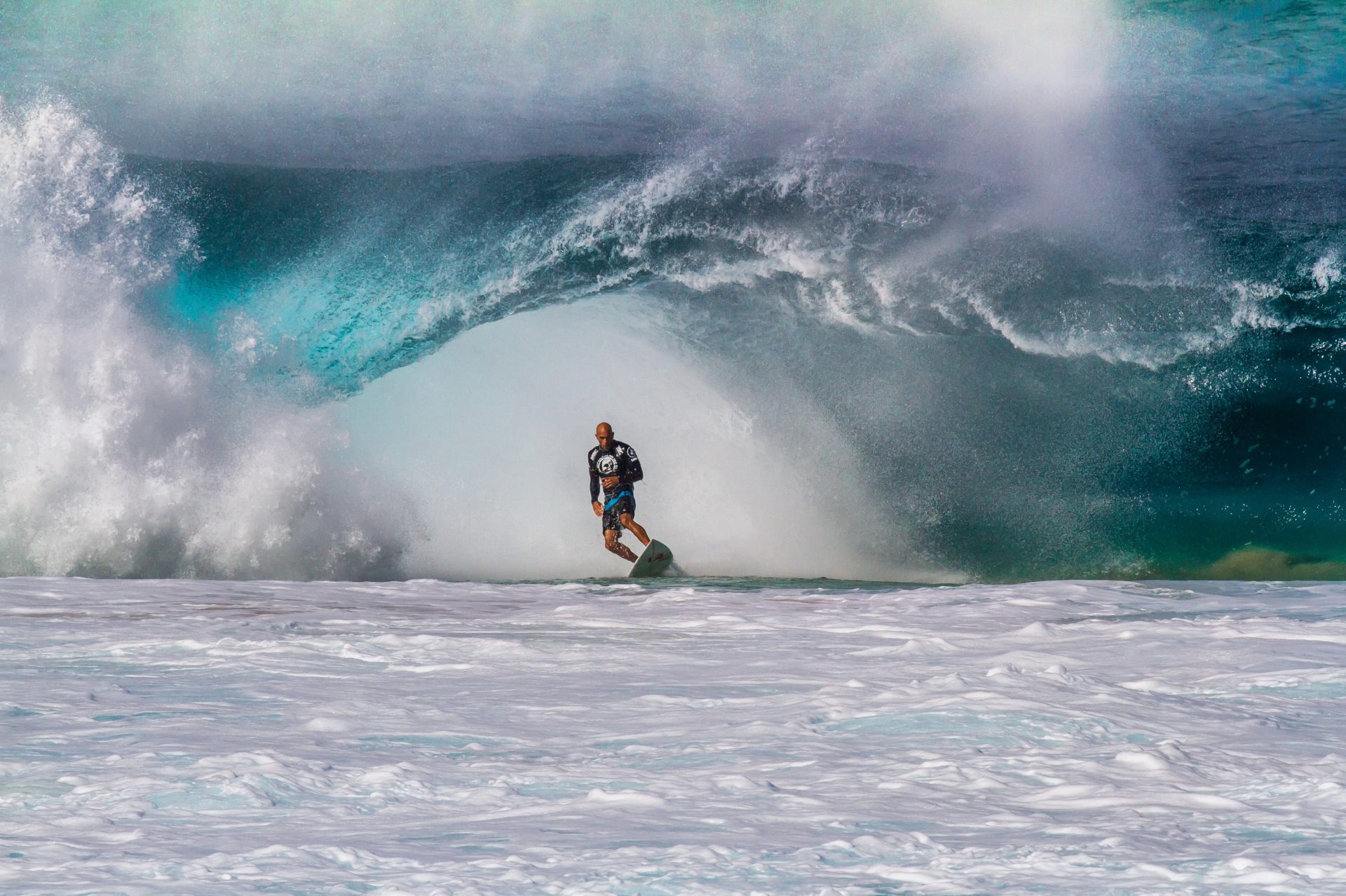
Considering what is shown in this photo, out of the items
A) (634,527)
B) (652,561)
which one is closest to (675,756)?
(652,561)

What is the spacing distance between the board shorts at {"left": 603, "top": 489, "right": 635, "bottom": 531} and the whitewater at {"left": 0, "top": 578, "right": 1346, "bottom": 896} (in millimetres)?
4573

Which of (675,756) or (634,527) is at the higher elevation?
(634,527)

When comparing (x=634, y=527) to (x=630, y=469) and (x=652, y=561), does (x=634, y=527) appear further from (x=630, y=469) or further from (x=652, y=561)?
(x=630, y=469)

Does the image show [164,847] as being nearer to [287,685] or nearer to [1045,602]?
[287,685]

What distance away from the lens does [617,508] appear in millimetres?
12867

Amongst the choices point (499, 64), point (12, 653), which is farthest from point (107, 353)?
point (12, 653)

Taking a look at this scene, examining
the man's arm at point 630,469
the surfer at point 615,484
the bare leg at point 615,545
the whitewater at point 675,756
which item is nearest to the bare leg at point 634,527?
the surfer at point 615,484

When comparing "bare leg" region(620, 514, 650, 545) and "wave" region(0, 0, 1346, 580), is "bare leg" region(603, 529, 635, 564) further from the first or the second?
"wave" region(0, 0, 1346, 580)

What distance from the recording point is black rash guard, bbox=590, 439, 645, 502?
42.0ft

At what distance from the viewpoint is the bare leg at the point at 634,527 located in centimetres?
1273

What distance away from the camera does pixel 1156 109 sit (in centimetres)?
1576

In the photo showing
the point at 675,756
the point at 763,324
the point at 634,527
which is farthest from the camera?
the point at 763,324

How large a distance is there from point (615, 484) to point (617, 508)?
0.28 metres

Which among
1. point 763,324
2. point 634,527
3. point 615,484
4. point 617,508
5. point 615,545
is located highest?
point 763,324
